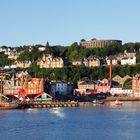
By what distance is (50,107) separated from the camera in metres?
62.0

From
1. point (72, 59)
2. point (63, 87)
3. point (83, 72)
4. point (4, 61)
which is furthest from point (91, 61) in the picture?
point (4, 61)

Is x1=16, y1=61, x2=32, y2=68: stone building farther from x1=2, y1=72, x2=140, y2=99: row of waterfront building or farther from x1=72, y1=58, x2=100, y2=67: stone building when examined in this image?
x1=2, y1=72, x2=140, y2=99: row of waterfront building

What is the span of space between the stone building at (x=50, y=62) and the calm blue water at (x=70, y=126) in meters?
42.7

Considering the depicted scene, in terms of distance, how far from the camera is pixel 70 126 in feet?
136

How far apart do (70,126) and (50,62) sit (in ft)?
185

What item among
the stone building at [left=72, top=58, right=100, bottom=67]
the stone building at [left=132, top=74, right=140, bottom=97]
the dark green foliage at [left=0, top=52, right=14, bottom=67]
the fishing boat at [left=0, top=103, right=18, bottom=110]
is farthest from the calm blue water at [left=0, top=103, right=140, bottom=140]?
the dark green foliage at [left=0, top=52, right=14, bottom=67]

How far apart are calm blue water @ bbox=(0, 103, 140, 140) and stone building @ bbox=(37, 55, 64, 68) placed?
140 ft

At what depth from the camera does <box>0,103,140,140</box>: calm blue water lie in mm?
35906

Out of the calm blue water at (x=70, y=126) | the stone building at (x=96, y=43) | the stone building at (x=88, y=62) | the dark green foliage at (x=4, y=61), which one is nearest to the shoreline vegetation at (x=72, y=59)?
the dark green foliage at (x=4, y=61)

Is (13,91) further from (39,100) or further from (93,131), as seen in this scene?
(93,131)

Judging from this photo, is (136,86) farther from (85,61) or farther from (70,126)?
(70,126)

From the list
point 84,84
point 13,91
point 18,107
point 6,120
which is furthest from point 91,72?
point 6,120

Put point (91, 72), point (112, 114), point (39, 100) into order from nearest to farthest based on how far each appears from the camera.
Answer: point (112, 114), point (39, 100), point (91, 72)

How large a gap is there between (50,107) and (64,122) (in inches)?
698
